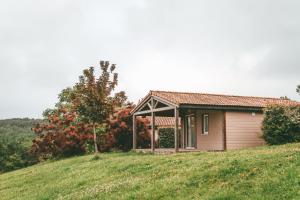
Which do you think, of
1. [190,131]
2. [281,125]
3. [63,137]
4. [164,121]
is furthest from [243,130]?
[164,121]

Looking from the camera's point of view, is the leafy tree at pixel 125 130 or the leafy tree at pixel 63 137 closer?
the leafy tree at pixel 125 130

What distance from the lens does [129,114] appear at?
37.1 meters

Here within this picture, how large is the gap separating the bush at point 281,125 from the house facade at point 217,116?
99.9 inches

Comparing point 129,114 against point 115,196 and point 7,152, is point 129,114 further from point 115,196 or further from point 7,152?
point 115,196

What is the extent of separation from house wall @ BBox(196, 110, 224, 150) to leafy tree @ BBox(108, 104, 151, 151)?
5630mm

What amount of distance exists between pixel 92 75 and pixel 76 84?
1.16 metres

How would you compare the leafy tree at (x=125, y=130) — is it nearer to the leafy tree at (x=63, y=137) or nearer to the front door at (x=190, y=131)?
the leafy tree at (x=63, y=137)

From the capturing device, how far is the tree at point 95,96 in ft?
95.2

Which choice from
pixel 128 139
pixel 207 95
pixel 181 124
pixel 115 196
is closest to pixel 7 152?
pixel 128 139

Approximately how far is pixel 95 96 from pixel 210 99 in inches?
302

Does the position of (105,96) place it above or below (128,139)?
above

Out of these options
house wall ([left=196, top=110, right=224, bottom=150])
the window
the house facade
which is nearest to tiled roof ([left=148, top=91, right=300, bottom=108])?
the house facade

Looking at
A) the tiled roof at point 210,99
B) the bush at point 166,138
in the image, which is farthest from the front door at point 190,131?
the bush at point 166,138

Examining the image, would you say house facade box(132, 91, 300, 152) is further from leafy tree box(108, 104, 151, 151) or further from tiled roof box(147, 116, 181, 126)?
tiled roof box(147, 116, 181, 126)
